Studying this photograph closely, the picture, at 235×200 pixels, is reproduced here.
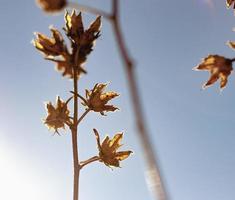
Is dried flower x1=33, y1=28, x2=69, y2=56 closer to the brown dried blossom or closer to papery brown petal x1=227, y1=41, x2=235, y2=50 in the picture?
the brown dried blossom

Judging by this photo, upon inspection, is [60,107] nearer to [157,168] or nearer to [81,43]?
[81,43]

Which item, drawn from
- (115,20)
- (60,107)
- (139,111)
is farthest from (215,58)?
(139,111)

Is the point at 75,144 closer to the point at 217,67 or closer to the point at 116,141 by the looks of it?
the point at 116,141

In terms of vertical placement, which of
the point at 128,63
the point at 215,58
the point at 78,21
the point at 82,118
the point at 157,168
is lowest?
the point at 157,168

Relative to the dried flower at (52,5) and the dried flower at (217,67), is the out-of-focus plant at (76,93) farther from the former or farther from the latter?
the dried flower at (52,5)

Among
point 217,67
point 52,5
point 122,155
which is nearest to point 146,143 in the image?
point 52,5

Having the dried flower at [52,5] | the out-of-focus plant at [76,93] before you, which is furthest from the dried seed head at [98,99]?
the dried flower at [52,5]
